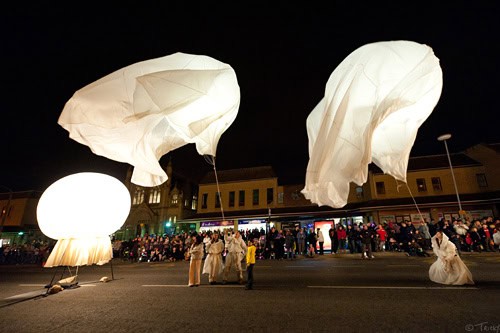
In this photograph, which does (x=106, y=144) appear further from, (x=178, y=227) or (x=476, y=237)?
(x=178, y=227)

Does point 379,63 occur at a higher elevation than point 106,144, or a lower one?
higher

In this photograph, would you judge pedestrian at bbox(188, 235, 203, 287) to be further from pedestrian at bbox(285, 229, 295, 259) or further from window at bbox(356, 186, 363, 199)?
window at bbox(356, 186, 363, 199)

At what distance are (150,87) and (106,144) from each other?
7.25 feet

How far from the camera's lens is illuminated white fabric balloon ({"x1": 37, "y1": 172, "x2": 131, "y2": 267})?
6.75 meters

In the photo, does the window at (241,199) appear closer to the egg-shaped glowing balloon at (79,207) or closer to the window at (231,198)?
the window at (231,198)

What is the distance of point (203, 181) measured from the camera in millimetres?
35344

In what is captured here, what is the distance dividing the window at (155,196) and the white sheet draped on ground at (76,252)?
3349 cm

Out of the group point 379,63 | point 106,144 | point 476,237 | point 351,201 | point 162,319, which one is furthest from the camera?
point 351,201

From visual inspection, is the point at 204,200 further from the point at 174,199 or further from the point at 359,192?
the point at 359,192

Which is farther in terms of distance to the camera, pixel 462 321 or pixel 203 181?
pixel 203 181

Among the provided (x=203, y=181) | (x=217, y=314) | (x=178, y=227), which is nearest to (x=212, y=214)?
(x=203, y=181)

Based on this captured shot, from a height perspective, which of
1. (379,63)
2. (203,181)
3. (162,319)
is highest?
(203,181)

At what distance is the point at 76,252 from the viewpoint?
7082 millimetres

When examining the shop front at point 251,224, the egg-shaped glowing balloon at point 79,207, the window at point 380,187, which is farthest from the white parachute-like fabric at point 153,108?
the window at point 380,187
